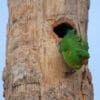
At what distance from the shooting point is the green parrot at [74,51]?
31.9 ft

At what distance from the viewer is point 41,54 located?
32.3ft

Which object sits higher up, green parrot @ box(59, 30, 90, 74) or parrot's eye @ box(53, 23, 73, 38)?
parrot's eye @ box(53, 23, 73, 38)

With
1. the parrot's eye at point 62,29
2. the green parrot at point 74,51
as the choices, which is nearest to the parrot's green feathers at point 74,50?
the green parrot at point 74,51

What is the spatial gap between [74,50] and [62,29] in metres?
0.39

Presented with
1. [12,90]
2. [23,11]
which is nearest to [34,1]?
[23,11]

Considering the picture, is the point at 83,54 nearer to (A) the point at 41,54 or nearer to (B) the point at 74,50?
(B) the point at 74,50

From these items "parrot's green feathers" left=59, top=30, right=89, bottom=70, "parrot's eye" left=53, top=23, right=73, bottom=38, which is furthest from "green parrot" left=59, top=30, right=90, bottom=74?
"parrot's eye" left=53, top=23, right=73, bottom=38

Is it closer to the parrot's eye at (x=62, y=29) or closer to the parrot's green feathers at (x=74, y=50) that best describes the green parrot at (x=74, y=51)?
the parrot's green feathers at (x=74, y=50)

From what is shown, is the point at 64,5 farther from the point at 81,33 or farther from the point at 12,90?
the point at 12,90

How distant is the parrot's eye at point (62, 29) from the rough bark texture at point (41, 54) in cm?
4

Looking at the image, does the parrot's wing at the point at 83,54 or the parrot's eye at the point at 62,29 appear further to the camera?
the parrot's eye at the point at 62,29

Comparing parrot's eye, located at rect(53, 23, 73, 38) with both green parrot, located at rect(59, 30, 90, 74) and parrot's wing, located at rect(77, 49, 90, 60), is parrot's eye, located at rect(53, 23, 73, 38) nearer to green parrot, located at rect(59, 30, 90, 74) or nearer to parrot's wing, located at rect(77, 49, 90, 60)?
green parrot, located at rect(59, 30, 90, 74)

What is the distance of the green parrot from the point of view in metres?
9.71

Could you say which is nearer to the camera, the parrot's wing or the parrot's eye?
the parrot's wing
